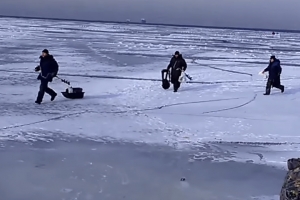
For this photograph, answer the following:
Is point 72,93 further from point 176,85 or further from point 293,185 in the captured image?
point 293,185

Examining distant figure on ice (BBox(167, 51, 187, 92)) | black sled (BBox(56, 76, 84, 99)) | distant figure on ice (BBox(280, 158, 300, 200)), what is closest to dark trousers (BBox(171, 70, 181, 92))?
distant figure on ice (BBox(167, 51, 187, 92))

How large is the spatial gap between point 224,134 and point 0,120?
4.18 meters

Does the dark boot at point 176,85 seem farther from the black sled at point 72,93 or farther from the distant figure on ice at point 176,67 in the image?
the black sled at point 72,93

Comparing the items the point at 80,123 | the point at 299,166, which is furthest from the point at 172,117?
the point at 299,166

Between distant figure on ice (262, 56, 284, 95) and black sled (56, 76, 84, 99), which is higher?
distant figure on ice (262, 56, 284, 95)

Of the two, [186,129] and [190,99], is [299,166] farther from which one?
[190,99]

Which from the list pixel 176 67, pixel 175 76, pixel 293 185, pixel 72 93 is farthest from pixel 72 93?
pixel 293 185

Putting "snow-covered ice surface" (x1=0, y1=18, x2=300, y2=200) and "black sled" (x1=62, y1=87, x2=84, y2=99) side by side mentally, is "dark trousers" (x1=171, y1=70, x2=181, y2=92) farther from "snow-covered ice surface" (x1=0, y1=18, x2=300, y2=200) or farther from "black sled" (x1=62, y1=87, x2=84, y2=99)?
"black sled" (x1=62, y1=87, x2=84, y2=99)

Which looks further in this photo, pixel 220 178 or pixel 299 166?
pixel 220 178

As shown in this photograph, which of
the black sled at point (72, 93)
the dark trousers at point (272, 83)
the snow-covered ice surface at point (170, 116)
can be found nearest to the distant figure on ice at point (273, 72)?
the dark trousers at point (272, 83)

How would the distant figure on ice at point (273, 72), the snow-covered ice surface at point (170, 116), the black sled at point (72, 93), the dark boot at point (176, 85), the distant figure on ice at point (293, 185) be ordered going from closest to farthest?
the distant figure on ice at point (293, 185), the snow-covered ice surface at point (170, 116), the black sled at point (72, 93), the distant figure on ice at point (273, 72), the dark boot at point (176, 85)

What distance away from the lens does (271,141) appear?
796 centimetres

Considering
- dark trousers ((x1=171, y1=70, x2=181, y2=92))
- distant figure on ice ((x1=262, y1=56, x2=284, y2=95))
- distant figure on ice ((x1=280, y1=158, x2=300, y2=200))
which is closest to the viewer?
distant figure on ice ((x1=280, y1=158, x2=300, y2=200))

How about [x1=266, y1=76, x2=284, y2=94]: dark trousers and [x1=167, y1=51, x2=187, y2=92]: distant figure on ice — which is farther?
[x1=167, y1=51, x2=187, y2=92]: distant figure on ice
